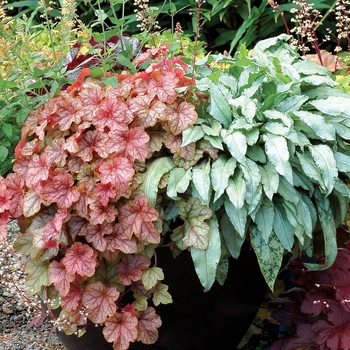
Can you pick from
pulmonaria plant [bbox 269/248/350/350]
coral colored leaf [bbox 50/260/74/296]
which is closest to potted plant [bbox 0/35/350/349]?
coral colored leaf [bbox 50/260/74/296]

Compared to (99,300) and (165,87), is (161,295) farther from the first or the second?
(165,87)

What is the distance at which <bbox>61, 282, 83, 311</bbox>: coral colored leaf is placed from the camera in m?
1.82

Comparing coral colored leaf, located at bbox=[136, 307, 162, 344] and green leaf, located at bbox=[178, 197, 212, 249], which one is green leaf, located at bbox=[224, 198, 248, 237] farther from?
coral colored leaf, located at bbox=[136, 307, 162, 344]

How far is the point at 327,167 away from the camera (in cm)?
181

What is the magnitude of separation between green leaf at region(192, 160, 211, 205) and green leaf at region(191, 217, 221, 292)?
0.12 meters

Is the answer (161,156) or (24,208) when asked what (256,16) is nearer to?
(161,156)

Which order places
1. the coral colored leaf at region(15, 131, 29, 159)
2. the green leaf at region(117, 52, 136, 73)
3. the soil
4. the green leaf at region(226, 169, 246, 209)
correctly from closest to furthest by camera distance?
the green leaf at region(226, 169, 246, 209)
the coral colored leaf at region(15, 131, 29, 159)
the green leaf at region(117, 52, 136, 73)
the soil

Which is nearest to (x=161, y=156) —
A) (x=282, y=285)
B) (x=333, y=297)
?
(x=333, y=297)

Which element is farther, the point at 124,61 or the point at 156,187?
the point at 124,61

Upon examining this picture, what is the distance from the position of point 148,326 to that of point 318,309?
1.85ft

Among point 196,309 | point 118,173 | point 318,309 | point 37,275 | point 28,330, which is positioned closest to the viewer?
point 118,173

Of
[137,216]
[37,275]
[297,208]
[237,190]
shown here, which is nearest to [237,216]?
[237,190]

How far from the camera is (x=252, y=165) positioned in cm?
182

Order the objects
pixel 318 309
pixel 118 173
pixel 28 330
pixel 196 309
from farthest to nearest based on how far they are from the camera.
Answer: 1. pixel 28 330
2. pixel 196 309
3. pixel 318 309
4. pixel 118 173
